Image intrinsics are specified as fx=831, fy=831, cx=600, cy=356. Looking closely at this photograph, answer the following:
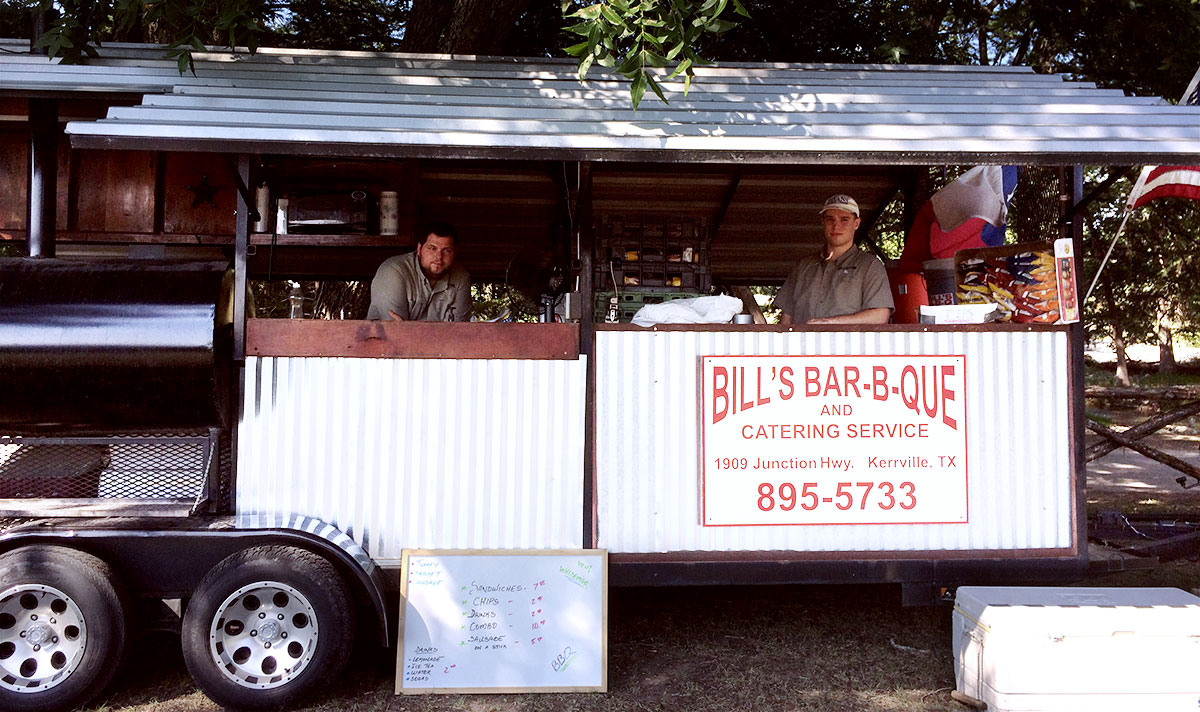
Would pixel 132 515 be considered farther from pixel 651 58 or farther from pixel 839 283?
pixel 839 283

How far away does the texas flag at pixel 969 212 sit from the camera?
533cm

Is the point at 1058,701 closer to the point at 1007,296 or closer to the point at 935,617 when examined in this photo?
the point at 935,617

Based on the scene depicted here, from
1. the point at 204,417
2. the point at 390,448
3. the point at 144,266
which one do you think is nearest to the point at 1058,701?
the point at 390,448

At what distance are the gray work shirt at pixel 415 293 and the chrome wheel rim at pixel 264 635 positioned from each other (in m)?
1.70

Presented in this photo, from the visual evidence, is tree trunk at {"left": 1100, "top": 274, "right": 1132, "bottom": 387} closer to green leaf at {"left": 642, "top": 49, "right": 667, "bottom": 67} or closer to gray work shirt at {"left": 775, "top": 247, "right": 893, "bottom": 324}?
gray work shirt at {"left": 775, "top": 247, "right": 893, "bottom": 324}

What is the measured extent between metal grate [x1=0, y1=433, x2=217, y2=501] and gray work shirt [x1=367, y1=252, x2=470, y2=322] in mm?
1255

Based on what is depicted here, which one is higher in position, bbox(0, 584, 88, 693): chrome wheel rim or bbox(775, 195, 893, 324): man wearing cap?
bbox(775, 195, 893, 324): man wearing cap

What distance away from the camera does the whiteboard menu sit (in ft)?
13.4

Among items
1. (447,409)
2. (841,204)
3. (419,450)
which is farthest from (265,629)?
(841,204)

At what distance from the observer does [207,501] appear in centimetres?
430

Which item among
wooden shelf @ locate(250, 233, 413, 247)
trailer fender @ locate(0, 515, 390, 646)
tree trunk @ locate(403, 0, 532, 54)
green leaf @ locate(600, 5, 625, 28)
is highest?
tree trunk @ locate(403, 0, 532, 54)

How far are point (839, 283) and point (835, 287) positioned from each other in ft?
0.11

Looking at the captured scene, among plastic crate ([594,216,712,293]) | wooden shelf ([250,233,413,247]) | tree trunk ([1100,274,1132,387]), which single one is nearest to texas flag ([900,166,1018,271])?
plastic crate ([594,216,712,293])

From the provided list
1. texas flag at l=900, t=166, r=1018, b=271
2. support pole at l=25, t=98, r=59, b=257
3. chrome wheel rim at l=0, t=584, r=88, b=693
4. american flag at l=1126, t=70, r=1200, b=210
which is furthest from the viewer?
texas flag at l=900, t=166, r=1018, b=271
